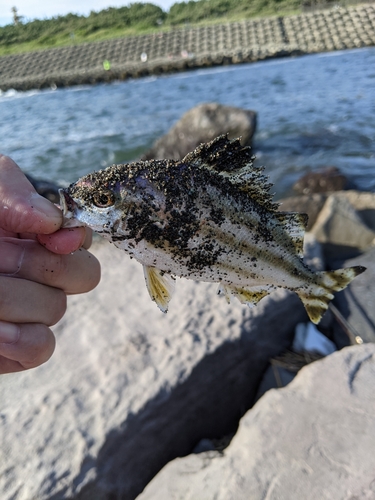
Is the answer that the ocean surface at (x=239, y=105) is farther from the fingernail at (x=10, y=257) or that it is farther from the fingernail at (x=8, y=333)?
the fingernail at (x=8, y=333)

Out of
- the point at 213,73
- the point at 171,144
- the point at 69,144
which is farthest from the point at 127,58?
the point at 171,144

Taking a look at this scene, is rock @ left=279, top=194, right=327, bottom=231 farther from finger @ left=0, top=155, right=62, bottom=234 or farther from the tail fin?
finger @ left=0, top=155, right=62, bottom=234

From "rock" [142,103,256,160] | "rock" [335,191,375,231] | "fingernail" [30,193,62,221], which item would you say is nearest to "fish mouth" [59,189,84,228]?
"fingernail" [30,193,62,221]

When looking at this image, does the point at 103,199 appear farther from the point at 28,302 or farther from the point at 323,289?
the point at 323,289

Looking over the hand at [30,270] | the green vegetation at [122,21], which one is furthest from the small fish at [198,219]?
the green vegetation at [122,21]

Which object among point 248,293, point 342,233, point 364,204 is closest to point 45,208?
point 248,293

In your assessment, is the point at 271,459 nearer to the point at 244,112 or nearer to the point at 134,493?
the point at 134,493

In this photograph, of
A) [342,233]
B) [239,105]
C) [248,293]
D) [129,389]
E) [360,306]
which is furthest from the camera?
[239,105]
